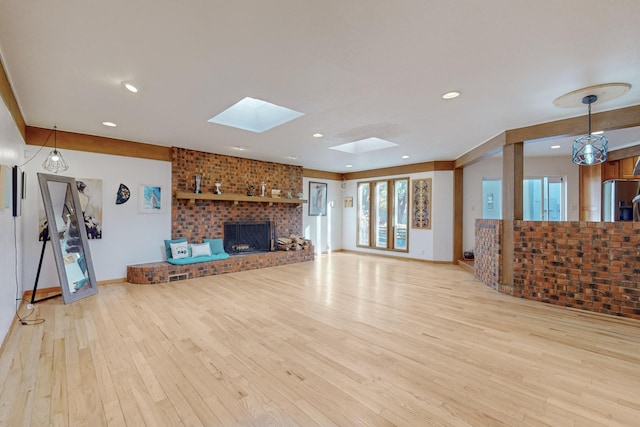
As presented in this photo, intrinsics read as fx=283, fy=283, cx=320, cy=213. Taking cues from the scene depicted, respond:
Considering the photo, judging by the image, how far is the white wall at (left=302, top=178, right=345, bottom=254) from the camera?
817 centimetres

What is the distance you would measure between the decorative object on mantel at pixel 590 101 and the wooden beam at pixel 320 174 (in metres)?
5.78

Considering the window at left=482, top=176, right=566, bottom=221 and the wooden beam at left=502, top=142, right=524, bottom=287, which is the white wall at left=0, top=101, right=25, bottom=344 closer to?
the wooden beam at left=502, top=142, right=524, bottom=287

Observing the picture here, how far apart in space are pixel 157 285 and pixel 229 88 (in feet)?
11.8

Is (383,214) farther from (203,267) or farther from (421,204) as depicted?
(203,267)

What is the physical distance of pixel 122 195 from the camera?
4980 mm

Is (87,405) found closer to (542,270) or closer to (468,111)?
(468,111)

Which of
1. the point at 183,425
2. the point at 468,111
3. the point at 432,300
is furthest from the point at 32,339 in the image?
the point at 468,111

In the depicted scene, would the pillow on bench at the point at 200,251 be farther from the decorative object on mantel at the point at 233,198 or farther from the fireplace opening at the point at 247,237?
the decorative object on mantel at the point at 233,198

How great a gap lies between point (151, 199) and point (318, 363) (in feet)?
15.1

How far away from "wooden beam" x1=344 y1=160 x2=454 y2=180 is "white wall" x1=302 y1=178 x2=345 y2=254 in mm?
668

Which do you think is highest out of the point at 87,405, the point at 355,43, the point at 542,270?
the point at 355,43

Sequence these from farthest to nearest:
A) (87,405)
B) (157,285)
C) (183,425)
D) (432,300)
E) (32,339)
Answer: (157,285), (432,300), (32,339), (87,405), (183,425)

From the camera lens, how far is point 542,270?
400cm

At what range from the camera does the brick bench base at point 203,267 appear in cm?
482
